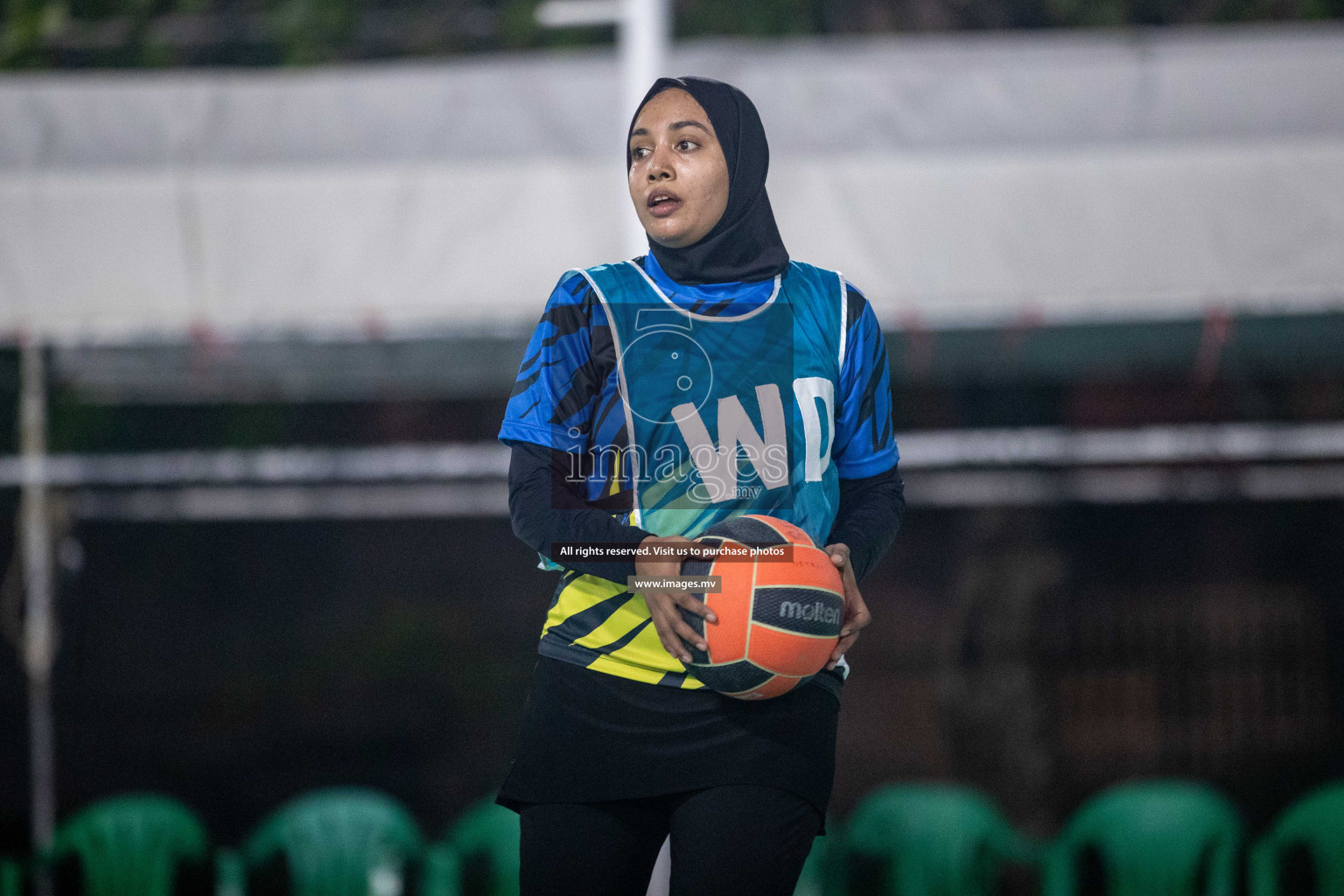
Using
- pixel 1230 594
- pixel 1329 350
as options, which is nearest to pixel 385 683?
pixel 1230 594

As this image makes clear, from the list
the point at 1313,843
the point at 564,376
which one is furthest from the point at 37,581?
the point at 1313,843

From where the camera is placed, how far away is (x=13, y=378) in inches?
217

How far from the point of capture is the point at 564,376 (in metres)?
1.67

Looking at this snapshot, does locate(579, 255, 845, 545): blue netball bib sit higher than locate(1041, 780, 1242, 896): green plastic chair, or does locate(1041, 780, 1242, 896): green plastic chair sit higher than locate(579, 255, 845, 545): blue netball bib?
locate(579, 255, 845, 545): blue netball bib

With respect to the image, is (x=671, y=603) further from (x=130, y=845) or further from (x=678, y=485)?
(x=130, y=845)

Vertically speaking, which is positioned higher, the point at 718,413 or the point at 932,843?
the point at 718,413

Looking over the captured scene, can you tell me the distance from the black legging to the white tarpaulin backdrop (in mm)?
2262

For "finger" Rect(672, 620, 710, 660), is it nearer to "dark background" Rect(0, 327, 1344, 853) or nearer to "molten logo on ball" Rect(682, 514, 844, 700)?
"molten logo on ball" Rect(682, 514, 844, 700)

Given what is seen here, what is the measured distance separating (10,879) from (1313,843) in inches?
180

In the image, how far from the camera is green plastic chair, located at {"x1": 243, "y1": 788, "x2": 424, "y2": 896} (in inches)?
169

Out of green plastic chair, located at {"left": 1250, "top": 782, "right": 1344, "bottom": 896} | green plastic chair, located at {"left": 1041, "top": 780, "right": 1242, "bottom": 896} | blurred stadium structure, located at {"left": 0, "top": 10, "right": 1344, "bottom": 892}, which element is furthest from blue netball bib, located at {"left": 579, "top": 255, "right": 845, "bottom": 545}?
green plastic chair, located at {"left": 1250, "top": 782, "right": 1344, "bottom": 896}

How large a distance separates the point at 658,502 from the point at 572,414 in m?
0.17

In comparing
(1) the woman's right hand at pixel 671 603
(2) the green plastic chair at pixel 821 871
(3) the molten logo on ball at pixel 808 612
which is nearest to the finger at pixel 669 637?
(1) the woman's right hand at pixel 671 603

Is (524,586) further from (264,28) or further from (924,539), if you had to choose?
(264,28)
